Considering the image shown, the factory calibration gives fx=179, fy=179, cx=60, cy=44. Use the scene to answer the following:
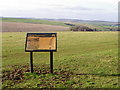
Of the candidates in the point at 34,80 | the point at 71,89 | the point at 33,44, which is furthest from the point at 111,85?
the point at 33,44

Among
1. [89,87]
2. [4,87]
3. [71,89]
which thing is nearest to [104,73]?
[89,87]

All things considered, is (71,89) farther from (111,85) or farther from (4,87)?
(4,87)

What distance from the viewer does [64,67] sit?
11.4 m

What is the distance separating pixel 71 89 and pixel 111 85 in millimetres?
→ 1851

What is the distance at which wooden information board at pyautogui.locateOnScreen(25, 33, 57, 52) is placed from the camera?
919 centimetres

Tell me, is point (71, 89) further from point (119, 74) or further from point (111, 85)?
point (119, 74)

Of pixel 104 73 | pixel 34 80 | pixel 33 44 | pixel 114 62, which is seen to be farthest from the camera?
pixel 114 62

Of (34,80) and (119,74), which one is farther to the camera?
(119,74)

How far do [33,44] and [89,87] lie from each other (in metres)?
3.62

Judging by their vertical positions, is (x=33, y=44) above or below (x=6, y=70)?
above

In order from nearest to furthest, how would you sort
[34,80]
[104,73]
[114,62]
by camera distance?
[34,80]
[104,73]
[114,62]

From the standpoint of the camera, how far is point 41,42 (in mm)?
9367

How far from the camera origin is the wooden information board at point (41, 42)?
919 centimetres

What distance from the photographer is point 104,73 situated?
9.91 m
